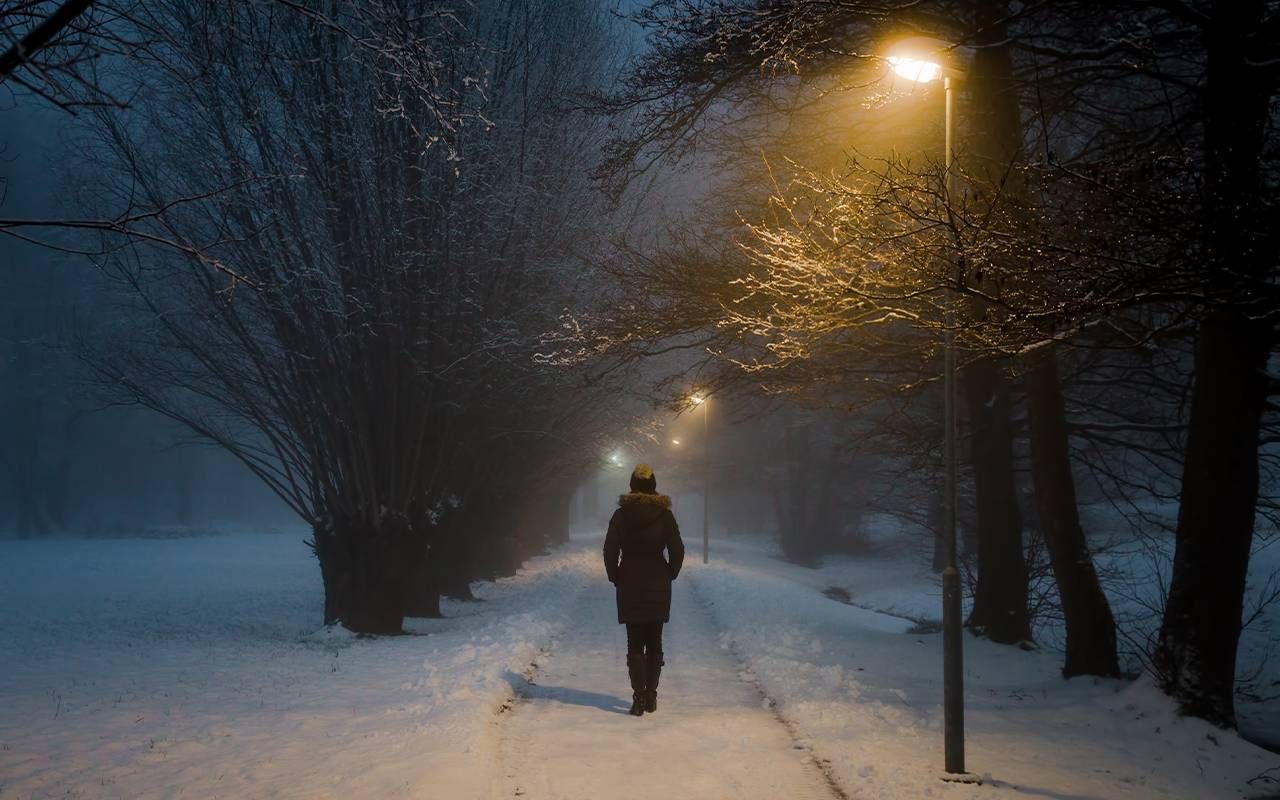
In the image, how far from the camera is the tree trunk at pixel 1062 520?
1020 centimetres

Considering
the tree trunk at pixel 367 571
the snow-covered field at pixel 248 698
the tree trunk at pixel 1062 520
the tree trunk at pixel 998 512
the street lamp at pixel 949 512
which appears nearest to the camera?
the snow-covered field at pixel 248 698

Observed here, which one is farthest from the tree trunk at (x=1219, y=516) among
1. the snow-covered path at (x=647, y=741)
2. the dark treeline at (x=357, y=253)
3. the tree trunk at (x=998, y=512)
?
the dark treeline at (x=357, y=253)

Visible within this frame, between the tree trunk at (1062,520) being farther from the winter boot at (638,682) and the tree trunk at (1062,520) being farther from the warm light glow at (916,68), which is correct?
the winter boot at (638,682)

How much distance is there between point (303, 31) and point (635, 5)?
5.43 metres

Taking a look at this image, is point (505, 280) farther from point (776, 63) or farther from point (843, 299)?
point (843, 299)

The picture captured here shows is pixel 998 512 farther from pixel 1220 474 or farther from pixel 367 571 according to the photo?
pixel 367 571

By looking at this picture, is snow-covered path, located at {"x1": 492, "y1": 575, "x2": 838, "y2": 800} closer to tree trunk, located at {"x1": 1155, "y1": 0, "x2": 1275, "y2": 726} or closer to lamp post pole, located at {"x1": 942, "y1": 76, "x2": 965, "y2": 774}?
lamp post pole, located at {"x1": 942, "y1": 76, "x2": 965, "y2": 774}

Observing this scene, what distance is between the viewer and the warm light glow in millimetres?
6340

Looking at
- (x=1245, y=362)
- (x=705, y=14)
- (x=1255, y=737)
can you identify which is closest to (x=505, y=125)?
(x=705, y=14)

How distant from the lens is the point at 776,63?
340 inches

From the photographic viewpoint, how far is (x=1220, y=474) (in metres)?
7.76

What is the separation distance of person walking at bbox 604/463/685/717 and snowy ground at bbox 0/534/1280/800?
0.47 meters

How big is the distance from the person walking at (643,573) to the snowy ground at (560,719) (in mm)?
475

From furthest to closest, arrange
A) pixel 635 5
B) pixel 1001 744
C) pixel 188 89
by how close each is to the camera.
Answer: pixel 188 89 → pixel 635 5 → pixel 1001 744
